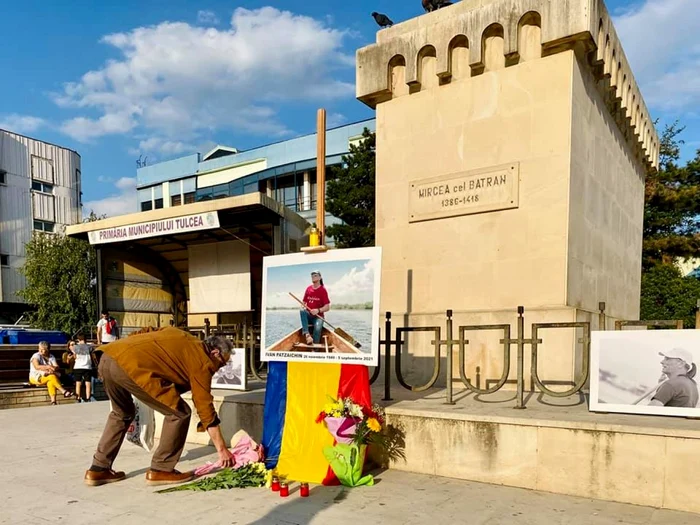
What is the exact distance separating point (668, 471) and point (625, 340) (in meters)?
1.12

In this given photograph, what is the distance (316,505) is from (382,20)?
23.8 feet

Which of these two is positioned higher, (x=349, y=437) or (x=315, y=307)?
(x=315, y=307)

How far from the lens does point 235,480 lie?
452 cm

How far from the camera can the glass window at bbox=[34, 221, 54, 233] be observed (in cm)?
3619

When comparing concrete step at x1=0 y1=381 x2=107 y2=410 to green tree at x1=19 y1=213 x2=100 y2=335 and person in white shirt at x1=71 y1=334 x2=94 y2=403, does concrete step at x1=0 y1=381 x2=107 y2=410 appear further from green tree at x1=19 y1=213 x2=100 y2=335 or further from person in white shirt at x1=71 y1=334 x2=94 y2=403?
green tree at x1=19 y1=213 x2=100 y2=335

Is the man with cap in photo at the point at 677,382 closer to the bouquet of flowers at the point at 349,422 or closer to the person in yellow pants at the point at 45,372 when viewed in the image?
the bouquet of flowers at the point at 349,422

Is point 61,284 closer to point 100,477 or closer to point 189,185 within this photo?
point 189,185

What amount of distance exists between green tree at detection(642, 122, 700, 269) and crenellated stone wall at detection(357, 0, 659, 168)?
31.7 ft

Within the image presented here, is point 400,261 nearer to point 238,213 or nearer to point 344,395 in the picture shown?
point 344,395

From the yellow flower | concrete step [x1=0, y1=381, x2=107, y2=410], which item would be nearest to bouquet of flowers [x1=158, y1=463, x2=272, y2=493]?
the yellow flower

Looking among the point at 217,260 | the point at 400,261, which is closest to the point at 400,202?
the point at 400,261

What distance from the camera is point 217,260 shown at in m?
14.3

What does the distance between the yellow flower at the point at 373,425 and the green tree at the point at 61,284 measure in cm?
2685

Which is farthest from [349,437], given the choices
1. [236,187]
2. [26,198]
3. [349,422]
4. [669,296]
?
[26,198]
